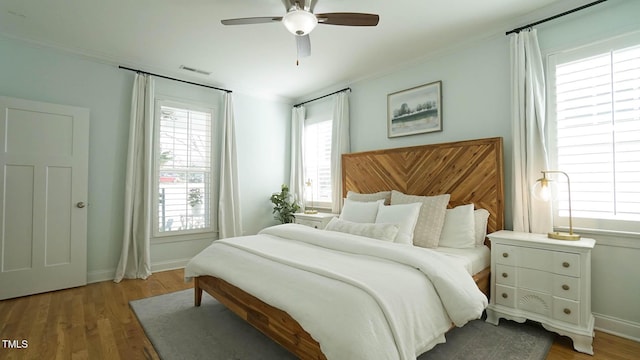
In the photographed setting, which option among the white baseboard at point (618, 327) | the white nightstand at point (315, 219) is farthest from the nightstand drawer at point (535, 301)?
the white nightstand at point (315, 219)

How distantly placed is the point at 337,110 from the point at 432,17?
203 cm

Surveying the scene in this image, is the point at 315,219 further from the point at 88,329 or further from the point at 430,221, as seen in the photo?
the point at 88,329

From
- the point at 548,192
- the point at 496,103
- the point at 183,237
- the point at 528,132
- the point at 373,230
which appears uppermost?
the point at 496,103

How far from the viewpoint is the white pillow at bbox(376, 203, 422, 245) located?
2.77 metres

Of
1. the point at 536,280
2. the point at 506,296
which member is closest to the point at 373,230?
the point at 506,296

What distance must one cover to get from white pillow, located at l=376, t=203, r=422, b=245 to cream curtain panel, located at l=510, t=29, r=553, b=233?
91cm

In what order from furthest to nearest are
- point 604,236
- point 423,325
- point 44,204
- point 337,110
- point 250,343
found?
point 337,110
point 44,204
point 604,236
point 250,343
point 423,325

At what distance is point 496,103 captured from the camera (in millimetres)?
3023

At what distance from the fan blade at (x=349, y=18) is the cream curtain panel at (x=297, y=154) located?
299cm

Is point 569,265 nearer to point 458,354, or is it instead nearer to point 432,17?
point 458,354

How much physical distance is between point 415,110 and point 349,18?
1747mm

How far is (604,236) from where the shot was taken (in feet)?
7.79

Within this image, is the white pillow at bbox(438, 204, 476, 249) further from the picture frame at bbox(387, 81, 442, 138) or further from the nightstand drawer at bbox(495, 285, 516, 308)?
the picture frame at bbox(387, 81, 442, 138)

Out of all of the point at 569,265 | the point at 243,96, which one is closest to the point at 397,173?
the point at 569,265
